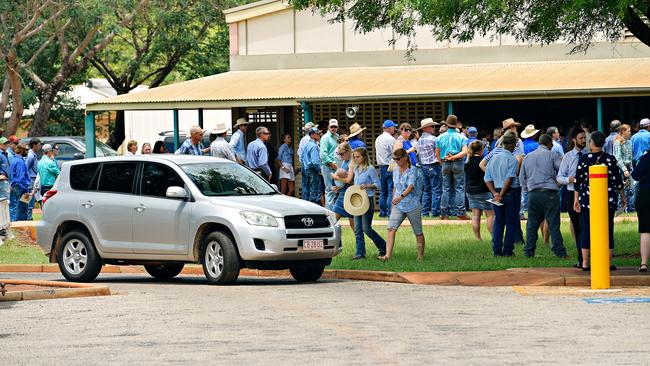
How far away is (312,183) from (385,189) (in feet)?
5.08

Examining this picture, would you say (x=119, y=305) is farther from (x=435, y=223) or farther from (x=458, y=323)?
(x=435, y=223)

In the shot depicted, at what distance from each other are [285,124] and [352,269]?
52.7 ft

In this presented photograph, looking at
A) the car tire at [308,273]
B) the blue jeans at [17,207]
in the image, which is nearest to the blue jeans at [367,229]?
the car tire at [308,273]

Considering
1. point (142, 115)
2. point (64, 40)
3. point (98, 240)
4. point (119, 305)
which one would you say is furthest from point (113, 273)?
point (142, 115)

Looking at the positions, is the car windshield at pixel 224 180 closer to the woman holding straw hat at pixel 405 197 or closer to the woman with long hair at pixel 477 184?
the woman holding straw hat at pixel 405 197

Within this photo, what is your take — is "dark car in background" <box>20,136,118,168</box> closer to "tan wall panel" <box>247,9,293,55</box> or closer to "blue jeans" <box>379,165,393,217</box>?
"tan wall panel" <box>247,9,293,55</box>

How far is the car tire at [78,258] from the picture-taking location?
18.3 metres

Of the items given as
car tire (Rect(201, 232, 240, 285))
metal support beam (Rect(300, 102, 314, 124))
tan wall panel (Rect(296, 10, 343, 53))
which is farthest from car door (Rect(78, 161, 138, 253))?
tan wall panel (Rect(296, 10, 343, 53))

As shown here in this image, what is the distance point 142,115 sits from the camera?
52.5 m

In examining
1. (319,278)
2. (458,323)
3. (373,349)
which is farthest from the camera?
(319,278)

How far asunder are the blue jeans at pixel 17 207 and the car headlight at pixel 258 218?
1131 cm

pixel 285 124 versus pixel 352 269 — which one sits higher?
pixel 285 124

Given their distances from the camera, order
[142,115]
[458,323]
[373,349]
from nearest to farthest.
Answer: [373,349] → [458,323] → [142,115]

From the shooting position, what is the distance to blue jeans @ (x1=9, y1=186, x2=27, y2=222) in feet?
89.7
